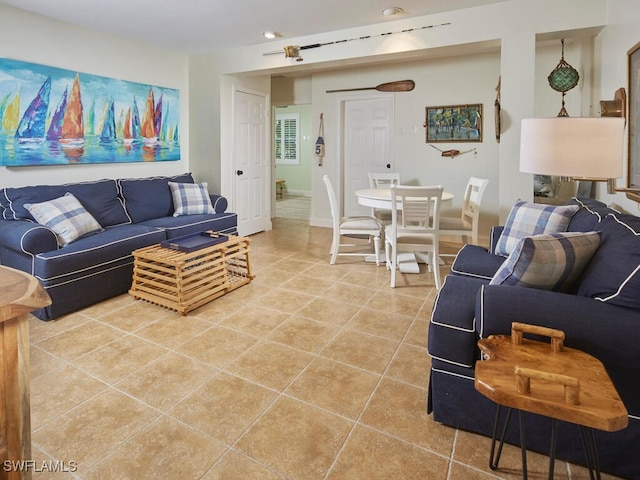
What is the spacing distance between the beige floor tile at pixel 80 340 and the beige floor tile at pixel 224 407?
0.94 m

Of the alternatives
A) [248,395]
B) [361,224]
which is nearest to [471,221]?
[361,224]

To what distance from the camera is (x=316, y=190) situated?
21.3ft

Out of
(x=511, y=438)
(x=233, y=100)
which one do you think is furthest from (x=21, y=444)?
(x=233, y=100)

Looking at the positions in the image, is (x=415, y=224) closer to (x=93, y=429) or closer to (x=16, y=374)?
(x=93, y=429)

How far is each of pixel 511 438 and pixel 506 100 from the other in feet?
9.97

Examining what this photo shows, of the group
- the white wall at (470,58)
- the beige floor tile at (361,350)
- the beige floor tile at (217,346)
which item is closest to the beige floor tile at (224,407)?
the beige floor tile at (217,346)

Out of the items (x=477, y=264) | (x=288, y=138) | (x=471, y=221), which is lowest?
(x=477, y=264)

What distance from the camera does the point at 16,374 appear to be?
106cm

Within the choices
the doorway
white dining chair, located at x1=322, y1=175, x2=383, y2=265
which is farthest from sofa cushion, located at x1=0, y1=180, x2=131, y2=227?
the doorway

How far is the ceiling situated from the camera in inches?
139

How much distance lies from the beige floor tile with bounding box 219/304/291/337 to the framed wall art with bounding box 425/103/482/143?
3.59 m

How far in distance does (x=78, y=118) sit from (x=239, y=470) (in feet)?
12.9

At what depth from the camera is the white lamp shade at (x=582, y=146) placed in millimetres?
1908

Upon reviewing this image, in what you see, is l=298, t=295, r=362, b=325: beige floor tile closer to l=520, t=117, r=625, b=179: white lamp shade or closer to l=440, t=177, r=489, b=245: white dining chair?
l=440, t=177, r=489, b=245: white dining chair
